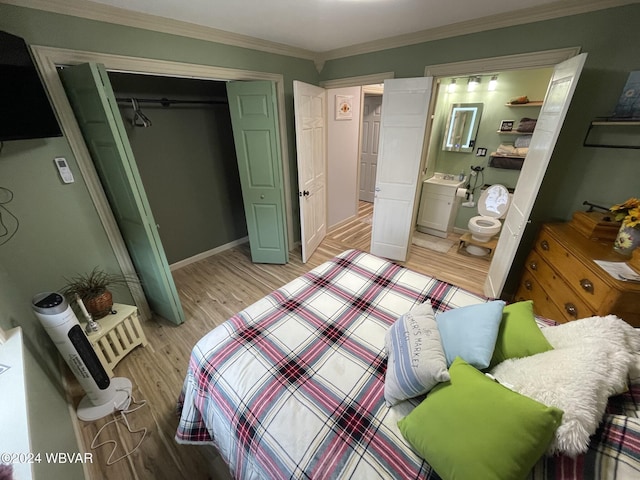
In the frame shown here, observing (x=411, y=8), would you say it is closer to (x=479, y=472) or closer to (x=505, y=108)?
(x=505, y=108)

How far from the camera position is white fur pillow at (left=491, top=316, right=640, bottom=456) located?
0.67 metres

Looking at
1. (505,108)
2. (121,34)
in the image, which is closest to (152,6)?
(121,34)

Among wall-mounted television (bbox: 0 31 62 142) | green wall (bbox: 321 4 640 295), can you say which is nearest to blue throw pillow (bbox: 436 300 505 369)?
green wall (bbox: 321 4 640 295)

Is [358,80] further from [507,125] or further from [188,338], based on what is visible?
[188,338]

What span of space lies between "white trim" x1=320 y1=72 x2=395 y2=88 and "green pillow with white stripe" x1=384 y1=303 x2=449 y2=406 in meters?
2.55

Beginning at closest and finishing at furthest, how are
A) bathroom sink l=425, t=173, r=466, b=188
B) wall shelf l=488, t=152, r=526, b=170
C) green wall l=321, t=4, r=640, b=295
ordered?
1. green wall l=321, t=4, r=640, b=295
2. wall shelf l=488, t=152, r=526, b=170
3. bathroom sink l=425, t=173, r=466, b=188

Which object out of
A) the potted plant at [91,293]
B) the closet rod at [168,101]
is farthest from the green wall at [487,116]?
the potted plant at [91,293]

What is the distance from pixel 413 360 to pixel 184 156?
124 inches

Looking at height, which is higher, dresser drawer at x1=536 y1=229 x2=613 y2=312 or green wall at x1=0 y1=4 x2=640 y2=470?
green wall at x1=0 y1=4 x2=640 y2=470

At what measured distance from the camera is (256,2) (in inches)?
63.8

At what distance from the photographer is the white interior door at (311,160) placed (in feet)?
8.61

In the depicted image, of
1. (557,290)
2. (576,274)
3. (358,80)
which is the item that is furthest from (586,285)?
(358,80)

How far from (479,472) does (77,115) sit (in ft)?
8.99

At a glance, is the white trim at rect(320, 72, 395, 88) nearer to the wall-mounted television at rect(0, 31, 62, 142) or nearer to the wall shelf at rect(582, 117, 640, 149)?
the wall shelf at rect(582, 117, 640, 149)
